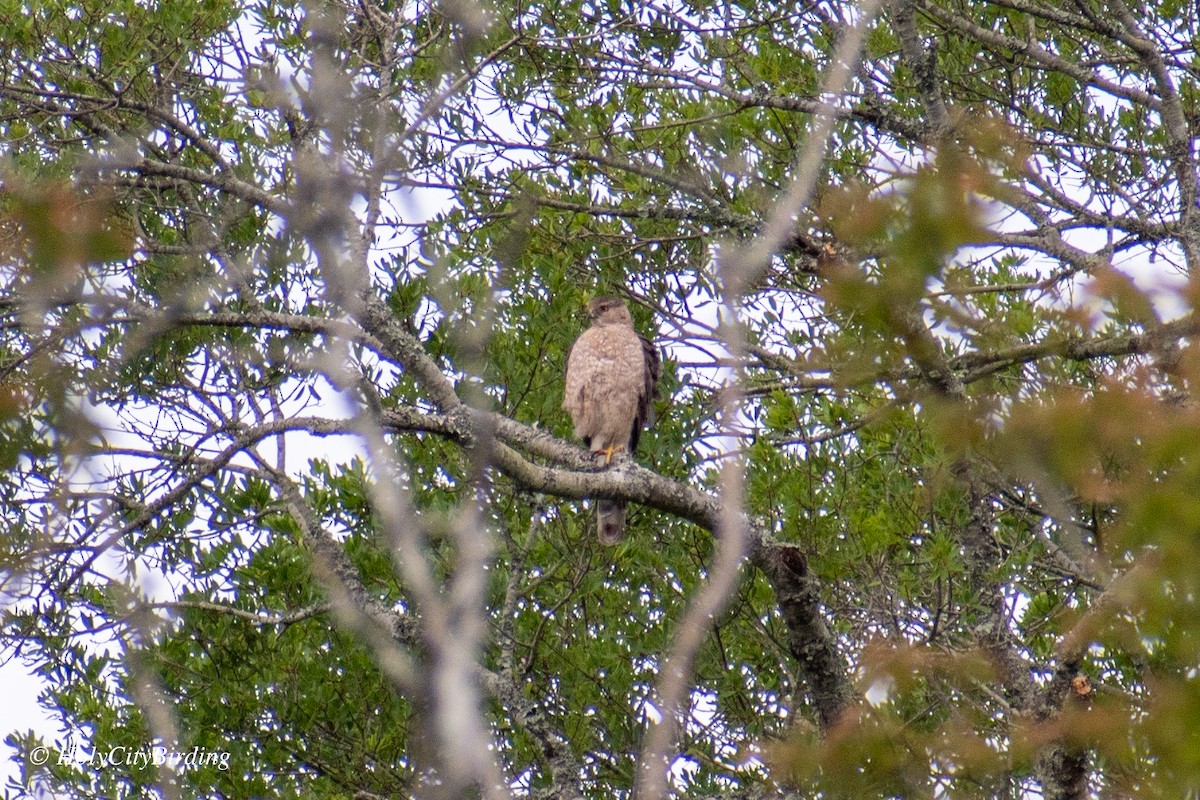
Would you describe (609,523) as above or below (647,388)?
below

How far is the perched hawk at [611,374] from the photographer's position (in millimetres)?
6438

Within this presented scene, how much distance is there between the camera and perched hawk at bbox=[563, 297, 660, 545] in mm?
6438

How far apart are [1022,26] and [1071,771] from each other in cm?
430

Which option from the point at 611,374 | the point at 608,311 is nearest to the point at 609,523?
the point at 611,374

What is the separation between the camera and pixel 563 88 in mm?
6414

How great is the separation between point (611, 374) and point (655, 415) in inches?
25.8

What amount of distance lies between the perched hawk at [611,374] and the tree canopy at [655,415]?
0.64 ft

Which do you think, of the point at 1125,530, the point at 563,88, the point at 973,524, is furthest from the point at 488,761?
the point at 563,88

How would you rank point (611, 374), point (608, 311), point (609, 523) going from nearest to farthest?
point (609, 523) → point (611, 374) → point (608, 311)

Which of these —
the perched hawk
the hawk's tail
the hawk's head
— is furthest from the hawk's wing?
the hawk's tail

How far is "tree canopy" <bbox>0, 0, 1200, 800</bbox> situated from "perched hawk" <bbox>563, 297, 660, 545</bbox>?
0.64 ft

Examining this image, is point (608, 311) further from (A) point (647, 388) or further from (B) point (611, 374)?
(A) point (647, 388)

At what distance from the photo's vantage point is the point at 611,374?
21.0ft

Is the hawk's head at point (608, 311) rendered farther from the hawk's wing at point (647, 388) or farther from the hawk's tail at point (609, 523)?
the hawk's tail at point (609, 523)
